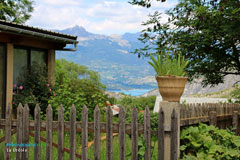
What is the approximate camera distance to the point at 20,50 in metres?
9.34

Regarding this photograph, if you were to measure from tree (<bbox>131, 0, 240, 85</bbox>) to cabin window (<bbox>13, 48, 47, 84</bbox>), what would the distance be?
4.39m

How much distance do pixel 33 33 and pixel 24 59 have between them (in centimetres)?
160

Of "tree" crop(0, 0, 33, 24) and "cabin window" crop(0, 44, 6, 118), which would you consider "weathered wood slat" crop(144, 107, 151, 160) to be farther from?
"tree" crop(0, 0, 33, 24)

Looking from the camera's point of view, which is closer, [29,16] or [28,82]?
[28,82]

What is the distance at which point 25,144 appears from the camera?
14.2ft

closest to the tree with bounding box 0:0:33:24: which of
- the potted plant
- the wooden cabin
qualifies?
the wooden cabin

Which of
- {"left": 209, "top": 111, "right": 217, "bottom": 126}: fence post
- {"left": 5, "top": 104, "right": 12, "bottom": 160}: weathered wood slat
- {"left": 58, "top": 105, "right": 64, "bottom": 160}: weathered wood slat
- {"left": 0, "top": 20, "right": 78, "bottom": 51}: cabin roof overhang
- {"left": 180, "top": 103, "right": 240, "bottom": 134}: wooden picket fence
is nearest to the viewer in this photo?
{"left": 58, "top": 105, "right": 64, "bottom": 160}: weathered wood slat

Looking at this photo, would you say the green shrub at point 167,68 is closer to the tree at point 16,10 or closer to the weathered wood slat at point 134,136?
the weathered wood slat at point 134,136

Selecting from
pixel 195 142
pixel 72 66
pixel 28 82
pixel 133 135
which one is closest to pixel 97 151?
pixel 133 135

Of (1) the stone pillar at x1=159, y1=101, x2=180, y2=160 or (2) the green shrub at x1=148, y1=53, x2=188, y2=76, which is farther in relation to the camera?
(2) the green shrub at x1=148, y1=53, x2=188, y2=76

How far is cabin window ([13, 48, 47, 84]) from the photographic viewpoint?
30.3 ft

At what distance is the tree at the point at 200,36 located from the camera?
675 centimetres

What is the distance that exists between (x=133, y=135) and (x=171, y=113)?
1.99 ft

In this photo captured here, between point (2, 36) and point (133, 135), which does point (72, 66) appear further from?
point (133, 135)
